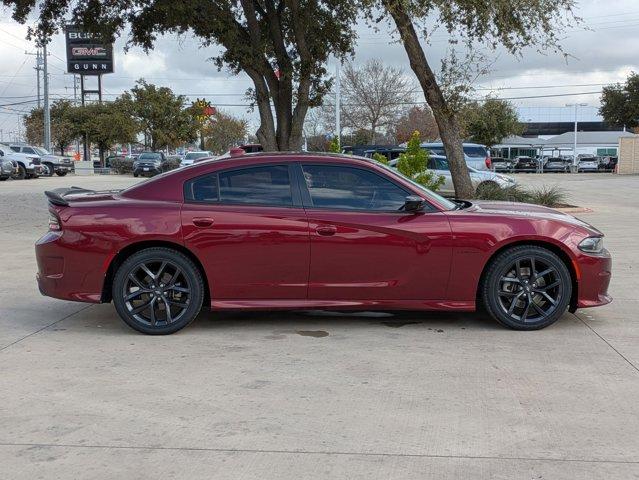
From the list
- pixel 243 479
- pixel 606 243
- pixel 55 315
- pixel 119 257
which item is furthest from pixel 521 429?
pixel 606 243

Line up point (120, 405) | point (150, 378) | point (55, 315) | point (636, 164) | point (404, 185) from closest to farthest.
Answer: point (120, 405) → point (150, 378) → point (404, 185) → point (55, 315) → point (636, 164)

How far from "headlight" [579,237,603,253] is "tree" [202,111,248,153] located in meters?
89.5

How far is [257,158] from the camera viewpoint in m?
6.23

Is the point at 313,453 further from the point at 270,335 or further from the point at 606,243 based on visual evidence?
the point at 606,243

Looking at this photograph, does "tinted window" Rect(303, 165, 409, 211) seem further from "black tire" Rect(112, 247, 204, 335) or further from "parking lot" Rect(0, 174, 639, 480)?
"black tire" Rect(112, 247, 204, 335)

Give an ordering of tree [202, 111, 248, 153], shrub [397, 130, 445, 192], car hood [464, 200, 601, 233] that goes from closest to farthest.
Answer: car hood [464, 200, 601, 233] < shrub [397, 130, 445, 192] < tree [202, 111, 248, 153]

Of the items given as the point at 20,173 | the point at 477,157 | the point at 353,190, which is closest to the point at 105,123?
the point at 20,173

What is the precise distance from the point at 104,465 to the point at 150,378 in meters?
1.37

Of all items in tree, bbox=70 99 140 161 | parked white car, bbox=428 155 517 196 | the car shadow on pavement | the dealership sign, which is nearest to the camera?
the car shadow on pavement

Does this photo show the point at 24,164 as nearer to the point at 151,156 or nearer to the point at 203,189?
the point at 151,156

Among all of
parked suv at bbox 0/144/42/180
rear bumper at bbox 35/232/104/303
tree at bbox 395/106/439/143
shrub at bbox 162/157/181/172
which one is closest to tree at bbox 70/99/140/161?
shrub at bbox 162/157/181/172

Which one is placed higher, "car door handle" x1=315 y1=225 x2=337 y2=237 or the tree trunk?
the tree trunk

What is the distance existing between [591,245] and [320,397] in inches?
121

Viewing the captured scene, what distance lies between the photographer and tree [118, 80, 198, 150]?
2608 inches
